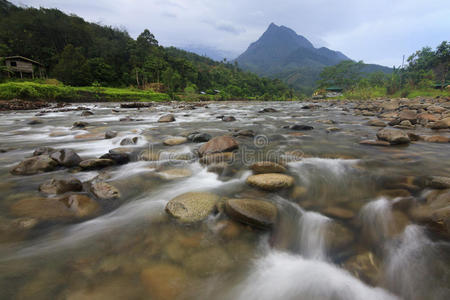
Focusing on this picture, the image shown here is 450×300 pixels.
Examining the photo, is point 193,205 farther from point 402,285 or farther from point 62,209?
point 402,285

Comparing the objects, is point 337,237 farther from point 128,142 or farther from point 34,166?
point 128,142

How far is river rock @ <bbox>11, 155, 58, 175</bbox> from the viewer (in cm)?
298

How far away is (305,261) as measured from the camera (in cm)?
159

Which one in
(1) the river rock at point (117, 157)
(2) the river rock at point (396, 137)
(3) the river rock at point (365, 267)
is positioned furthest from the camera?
(2) the river rock at point (396, 137)

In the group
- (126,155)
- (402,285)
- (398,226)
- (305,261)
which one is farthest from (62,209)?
(398,226)

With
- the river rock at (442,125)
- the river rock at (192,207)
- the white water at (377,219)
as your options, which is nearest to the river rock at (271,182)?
the river rock at (192,207)

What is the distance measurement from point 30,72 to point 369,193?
189ft

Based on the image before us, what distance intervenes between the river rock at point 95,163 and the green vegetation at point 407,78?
1596 inches

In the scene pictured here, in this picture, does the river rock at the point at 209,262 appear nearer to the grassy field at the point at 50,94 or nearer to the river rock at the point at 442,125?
the river rock at the point at 442,125

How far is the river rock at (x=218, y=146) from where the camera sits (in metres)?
3.91

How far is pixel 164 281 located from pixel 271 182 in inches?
64.4

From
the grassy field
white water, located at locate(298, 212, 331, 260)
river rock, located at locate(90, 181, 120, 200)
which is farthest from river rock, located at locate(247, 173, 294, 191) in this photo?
the grassy field

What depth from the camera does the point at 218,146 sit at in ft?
13.3

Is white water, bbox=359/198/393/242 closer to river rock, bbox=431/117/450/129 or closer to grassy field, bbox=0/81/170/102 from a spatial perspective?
river rock, bbox=431/117/450/129
